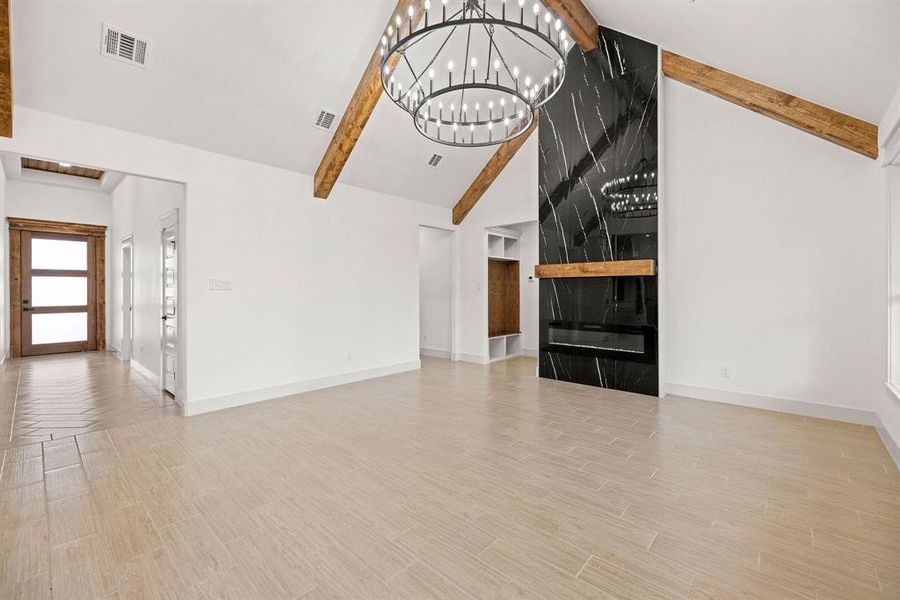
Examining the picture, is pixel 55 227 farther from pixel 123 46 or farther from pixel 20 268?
pixel 123 46

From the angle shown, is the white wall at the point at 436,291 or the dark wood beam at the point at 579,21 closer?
the dark wood beam at the point at 579,21

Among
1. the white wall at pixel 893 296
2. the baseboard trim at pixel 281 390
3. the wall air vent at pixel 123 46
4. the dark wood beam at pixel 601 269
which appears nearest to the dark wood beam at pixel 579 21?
the dark wood beam at pixel 601 269

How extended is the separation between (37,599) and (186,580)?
594 mm

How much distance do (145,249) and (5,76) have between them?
3.98 metres

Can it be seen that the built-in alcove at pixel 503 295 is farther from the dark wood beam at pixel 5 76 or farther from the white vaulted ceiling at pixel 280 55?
the dark wood beam at pixel 5 76

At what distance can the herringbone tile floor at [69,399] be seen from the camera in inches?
161

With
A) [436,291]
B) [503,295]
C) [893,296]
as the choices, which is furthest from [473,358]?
[893,296]

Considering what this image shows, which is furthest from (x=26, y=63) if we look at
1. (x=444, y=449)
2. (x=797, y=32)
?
(x=797, y=32)

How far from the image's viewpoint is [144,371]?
6645mm

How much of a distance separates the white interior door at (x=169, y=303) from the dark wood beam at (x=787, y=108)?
639 cm

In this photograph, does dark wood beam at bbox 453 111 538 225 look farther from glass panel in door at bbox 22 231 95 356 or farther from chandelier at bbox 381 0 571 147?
glass panel in door at bbox 22 231 95 356

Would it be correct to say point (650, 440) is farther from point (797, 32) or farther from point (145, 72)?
point (145, 72)

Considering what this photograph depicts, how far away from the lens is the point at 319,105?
15.5 ft

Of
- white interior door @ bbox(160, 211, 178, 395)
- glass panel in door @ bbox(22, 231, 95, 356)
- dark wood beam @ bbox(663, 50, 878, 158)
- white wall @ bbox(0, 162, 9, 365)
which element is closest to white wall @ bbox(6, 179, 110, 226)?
glass panel in door @ bbox(22, 231, 95, 356)
